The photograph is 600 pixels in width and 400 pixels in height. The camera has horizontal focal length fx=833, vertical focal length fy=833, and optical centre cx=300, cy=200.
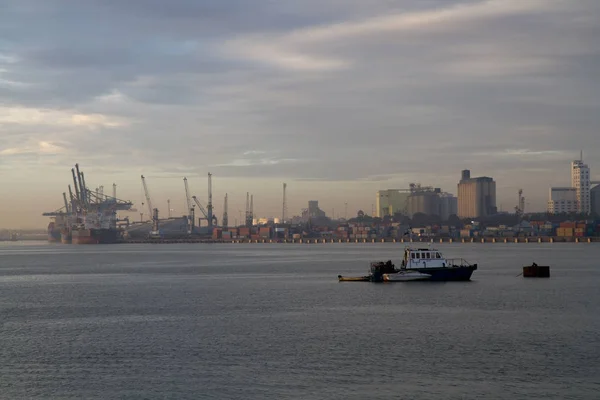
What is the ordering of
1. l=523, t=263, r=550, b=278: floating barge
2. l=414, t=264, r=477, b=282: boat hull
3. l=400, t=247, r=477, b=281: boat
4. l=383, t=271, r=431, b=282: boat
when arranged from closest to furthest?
l=383, t=271, r=431, b=282: boat
l=414, t=264, r=477, b=282: boat hull
l=400, t=247, r=477, b=281: boat
l=523, t=263, r=550, b=278: floating barge

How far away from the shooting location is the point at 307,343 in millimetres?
37188

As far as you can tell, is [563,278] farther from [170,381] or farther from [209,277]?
[170,381]

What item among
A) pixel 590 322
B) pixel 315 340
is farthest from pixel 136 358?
pixel 590 322

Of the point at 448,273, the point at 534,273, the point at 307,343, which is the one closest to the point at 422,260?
the point at 448,273

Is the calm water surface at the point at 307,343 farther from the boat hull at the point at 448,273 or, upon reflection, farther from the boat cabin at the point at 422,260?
the boat cabin at the point at 422,260

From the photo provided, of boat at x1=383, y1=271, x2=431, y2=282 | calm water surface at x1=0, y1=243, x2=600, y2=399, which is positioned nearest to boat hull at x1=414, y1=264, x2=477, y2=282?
boat at x1=383, y1=271, x2=431, y2=282

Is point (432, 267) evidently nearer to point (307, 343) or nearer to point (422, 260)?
point (422, 260)

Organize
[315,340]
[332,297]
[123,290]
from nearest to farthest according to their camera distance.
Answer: [315,340], [332,297], [123,290]

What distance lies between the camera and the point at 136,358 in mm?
33906

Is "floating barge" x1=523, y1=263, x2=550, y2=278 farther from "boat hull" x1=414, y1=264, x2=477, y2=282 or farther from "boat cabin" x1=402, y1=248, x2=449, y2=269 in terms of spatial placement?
"boat cabin" x1=402, y1=248, x2=449, y2=269

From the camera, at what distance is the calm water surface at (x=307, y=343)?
2836cm

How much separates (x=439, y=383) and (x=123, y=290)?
1769 inches

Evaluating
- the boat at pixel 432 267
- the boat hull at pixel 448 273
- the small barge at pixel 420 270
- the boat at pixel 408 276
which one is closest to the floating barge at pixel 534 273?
the boat hull at pixel 448 273

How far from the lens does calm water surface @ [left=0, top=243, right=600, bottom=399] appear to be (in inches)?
1117
